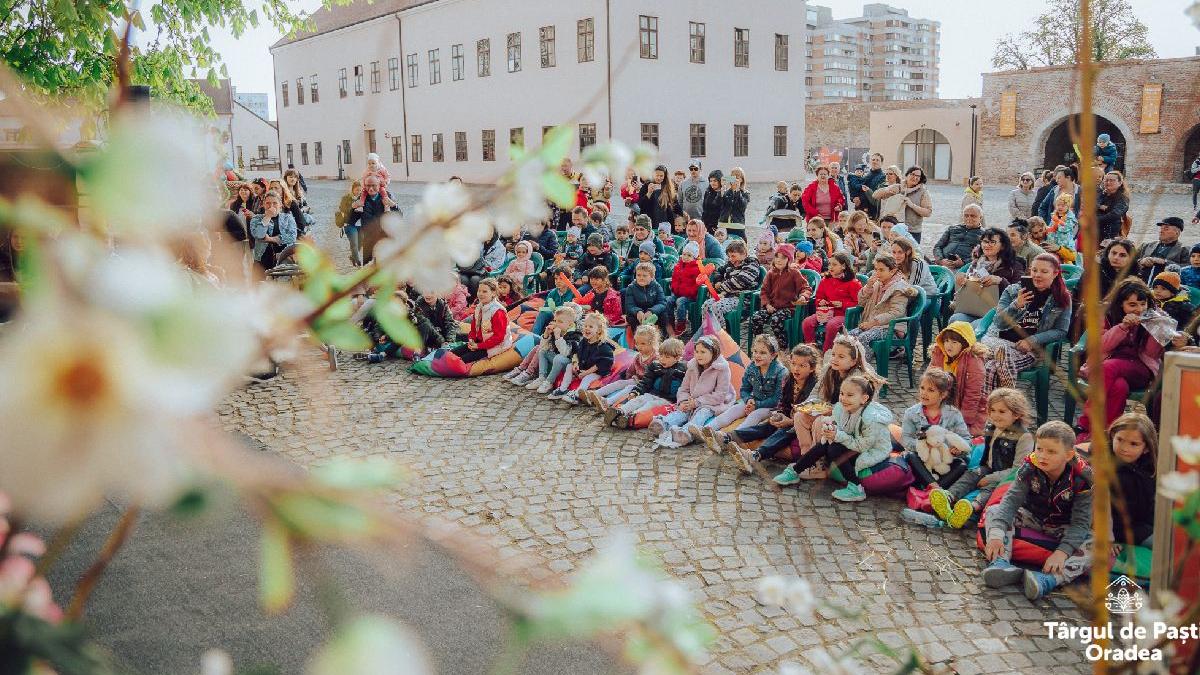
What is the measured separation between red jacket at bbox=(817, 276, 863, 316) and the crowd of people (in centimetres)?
1

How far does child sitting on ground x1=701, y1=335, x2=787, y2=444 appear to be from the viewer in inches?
289

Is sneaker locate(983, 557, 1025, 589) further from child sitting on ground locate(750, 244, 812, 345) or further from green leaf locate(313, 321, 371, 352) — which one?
child sitting on ground locate(750, 244, 812, 345)

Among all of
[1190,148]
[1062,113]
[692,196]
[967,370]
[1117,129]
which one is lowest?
[967,370]

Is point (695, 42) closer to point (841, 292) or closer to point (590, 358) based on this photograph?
point (841, 292)

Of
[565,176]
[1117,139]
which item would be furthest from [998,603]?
[1117,139]

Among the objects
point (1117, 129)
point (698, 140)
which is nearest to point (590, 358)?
point (698, 140)

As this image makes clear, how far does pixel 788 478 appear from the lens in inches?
253

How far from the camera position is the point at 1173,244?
9648 millimetres

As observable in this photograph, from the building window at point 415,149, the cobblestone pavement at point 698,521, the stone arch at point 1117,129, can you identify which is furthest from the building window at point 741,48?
the cobblestone pavement at point 698,521

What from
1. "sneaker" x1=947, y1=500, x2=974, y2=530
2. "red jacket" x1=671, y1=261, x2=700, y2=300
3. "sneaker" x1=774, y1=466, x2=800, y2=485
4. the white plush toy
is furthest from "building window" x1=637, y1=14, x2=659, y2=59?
"sneaker" x1=947, y1=500, x2=974, y2=530

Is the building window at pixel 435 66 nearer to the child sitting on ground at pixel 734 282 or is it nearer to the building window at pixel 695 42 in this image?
the building window at pixel 695 42

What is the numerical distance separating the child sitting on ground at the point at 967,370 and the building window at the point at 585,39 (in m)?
27.5

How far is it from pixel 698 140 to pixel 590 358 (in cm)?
2758

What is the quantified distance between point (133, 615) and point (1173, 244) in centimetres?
980
